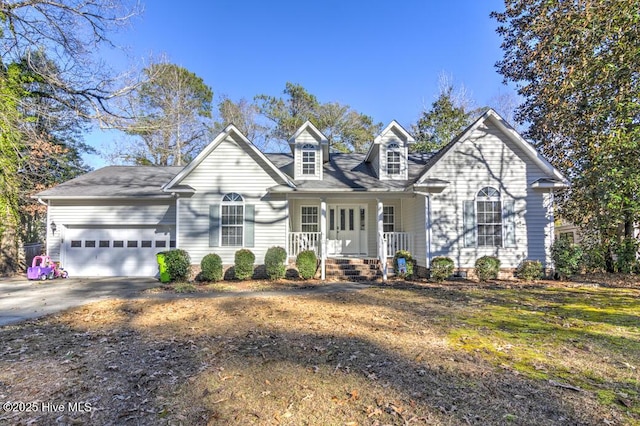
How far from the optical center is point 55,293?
9820 millimetres

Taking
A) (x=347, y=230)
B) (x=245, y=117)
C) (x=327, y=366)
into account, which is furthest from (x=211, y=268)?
(x=245, y=117)

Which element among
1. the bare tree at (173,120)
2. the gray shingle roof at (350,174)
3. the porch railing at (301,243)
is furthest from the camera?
the bare tree at (173,120)

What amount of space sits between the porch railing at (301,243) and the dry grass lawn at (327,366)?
5526 millimetres

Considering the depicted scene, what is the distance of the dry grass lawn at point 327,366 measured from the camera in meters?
3.18

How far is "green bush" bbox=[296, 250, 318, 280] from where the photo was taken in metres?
11.6

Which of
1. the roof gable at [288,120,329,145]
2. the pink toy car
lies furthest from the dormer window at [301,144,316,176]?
the pink toy car

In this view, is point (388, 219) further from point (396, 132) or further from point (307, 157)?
point (307, 157)

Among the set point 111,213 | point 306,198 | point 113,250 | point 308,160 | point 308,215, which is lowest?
point 113,250

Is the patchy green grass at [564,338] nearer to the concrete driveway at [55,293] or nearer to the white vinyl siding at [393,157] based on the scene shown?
the white vinyl siding at [393,157]

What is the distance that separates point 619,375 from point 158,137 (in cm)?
2775

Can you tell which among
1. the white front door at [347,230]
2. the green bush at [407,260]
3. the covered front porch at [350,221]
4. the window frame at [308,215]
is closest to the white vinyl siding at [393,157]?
the covered front porch at [350,221]

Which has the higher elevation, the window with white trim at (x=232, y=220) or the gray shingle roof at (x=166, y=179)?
the gray shingle roof at (x=166, y=179)

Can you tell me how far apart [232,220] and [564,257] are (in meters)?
12.1

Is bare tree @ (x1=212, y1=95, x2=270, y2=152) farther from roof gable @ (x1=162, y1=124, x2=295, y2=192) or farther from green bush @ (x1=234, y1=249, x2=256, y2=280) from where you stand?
green bush @ (x1=234, y1=249, x2=256, y2=280)
